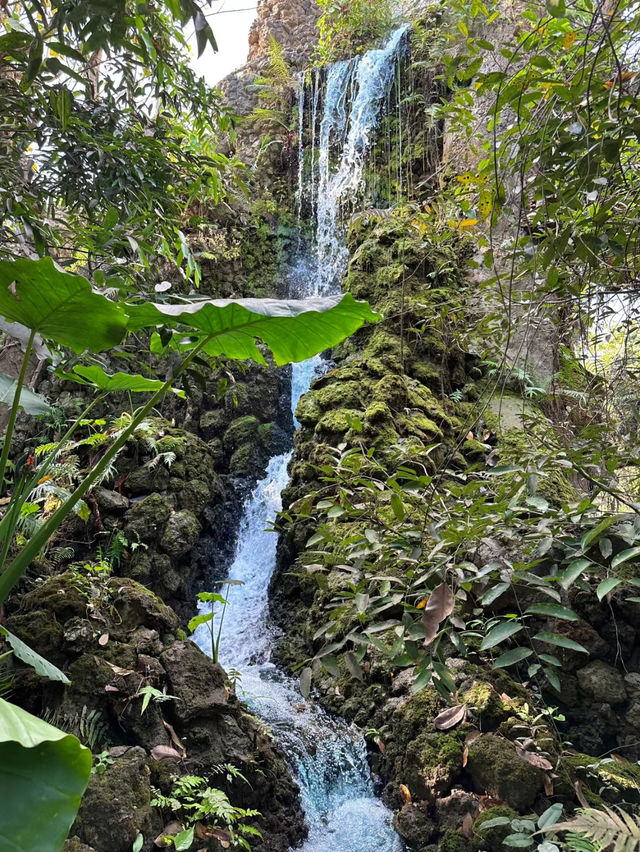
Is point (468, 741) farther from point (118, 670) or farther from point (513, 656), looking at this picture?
point (118, 670)

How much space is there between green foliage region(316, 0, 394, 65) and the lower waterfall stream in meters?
10.1

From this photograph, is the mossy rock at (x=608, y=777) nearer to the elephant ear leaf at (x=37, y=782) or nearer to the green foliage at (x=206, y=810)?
the green foliage at (x=206, y=810)

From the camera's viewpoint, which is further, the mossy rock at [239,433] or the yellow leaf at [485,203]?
the mossy rock at [239,433]

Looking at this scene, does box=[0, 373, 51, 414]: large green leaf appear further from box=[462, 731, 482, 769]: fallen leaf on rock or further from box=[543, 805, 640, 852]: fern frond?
box=[462, 731, 482, 769]: fallen leaf on rock

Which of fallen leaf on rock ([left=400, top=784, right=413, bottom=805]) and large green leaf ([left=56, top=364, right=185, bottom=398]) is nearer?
large green leaf ([left=56, top=364, right=185, bottom=398])

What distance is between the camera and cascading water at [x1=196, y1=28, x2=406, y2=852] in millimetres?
2617

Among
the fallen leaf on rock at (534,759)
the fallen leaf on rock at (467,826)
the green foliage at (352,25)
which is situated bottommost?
the fallen leaf on rock at (467,826)

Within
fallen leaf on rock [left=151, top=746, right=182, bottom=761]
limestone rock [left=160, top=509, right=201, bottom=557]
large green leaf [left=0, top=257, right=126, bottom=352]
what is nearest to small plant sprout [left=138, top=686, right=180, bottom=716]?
fallen leaf on rock [left=151, top=746, right=182, bottom=761]

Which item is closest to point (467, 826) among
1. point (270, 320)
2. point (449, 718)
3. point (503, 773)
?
point (503, 773)

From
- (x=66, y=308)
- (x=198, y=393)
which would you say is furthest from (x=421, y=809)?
(x=198, y=393)

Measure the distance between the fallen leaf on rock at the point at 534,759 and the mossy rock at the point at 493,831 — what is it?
20cm

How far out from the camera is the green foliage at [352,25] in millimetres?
9555

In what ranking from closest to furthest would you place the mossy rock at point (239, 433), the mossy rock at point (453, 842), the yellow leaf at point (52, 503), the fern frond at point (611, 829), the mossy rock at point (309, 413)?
the fern frond at point (611, 829) → the mossy rock at point (453, 842) → the yellow leaf at point (52, 503) → the mossy rock at point (309, 413) → the mossy rock at point (239, 433)

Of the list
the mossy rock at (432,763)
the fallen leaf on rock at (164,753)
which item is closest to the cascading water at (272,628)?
the mossy rock at (432,763)
